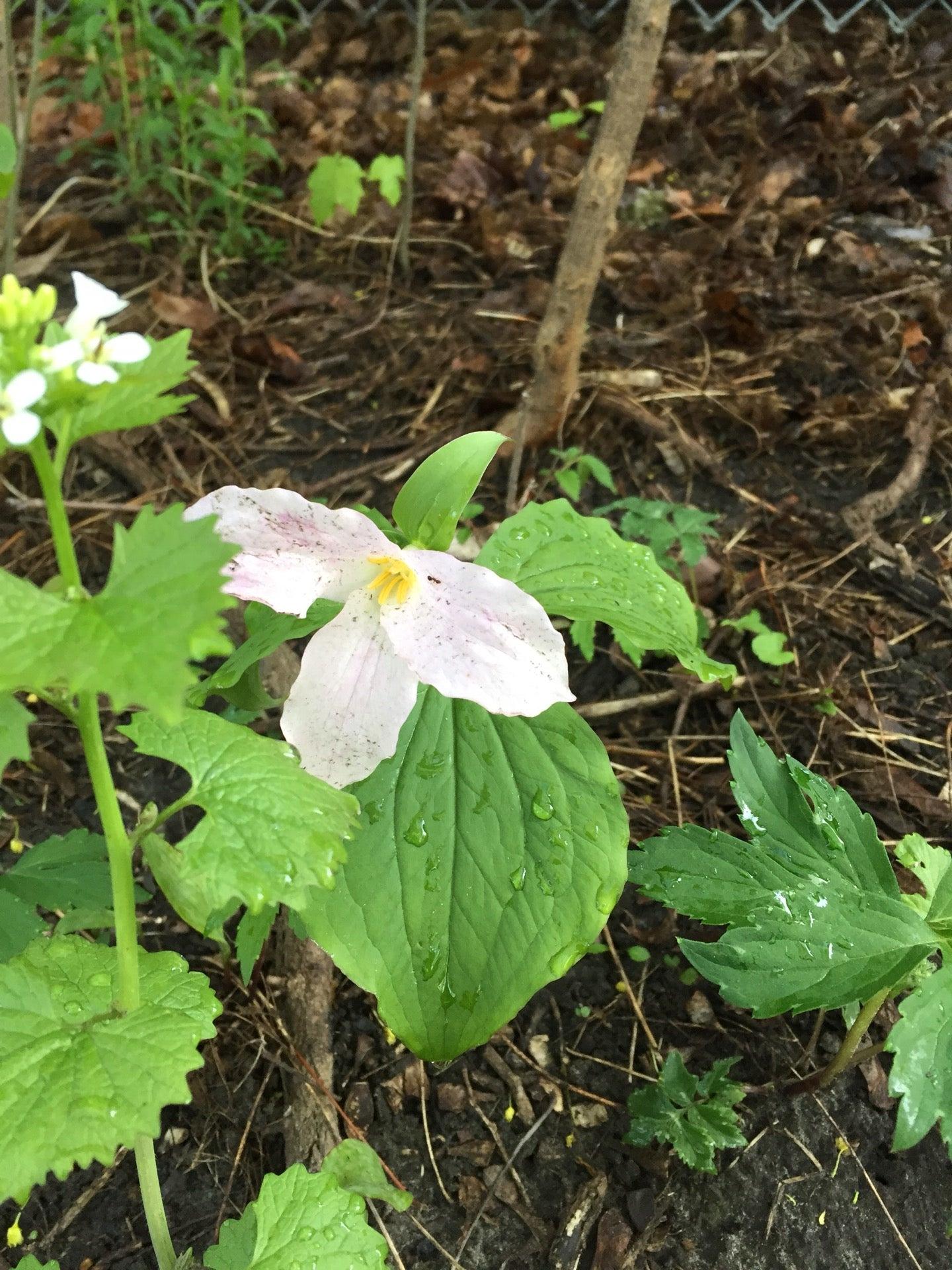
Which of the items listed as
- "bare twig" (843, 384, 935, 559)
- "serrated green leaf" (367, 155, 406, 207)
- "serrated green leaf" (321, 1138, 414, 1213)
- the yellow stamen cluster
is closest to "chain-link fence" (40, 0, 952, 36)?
"serrated green leaf" (367, 155, 406, 207)

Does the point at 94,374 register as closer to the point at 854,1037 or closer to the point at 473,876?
the point at 473,876

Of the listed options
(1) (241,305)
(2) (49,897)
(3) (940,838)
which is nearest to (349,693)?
(2) (49,897)

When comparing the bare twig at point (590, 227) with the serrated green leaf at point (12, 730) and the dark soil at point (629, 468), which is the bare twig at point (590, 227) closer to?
the dark soil at point (629, 468)

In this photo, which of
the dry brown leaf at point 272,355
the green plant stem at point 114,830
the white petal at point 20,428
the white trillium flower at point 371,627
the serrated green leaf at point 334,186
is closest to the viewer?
the white petal at point 20,428

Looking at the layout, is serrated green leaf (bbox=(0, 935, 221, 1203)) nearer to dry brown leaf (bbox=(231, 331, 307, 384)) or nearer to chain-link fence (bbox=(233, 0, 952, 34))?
dry brown leaf (bbox=(231, 331, 307, 384))

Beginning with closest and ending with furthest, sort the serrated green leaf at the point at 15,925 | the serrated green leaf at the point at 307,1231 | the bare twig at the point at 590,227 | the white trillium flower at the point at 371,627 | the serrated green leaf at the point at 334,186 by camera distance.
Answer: the serrated green leaf at the point at 307,1231 → the white trillium flower at the point at 371,627 → the serrated green leaf at the point at 15,925 → the bare twig at the point at 590,227 → the serrated green leaf at the point at 334,186

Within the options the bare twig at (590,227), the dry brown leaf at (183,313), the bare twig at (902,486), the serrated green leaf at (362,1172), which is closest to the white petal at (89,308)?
the serrated green leaf at (362,1172)
